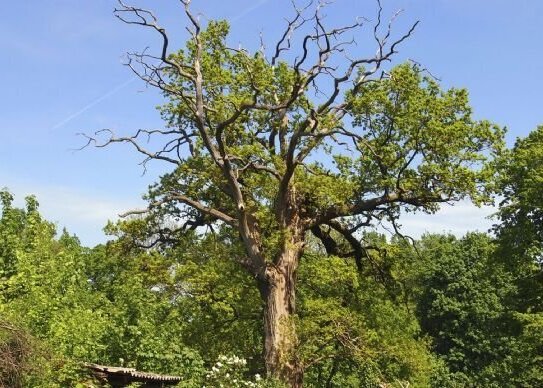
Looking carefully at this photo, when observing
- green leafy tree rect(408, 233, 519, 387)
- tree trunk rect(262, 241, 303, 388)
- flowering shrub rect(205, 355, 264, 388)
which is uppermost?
green leafy tree rect(408, 233, 519, 387)

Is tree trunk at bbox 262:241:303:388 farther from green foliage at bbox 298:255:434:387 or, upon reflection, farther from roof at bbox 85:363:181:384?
roof at bbox 85:363:181:384

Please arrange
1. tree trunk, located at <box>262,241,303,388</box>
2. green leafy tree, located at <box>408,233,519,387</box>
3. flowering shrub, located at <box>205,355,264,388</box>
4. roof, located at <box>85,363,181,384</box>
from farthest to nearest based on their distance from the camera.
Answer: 1. green leafy tree, located at <box>408,233,519,387</box>
2. tree trunk, located at <box>262,241,303,388</box>
3. roof, located at <box>85,363,181,384</box>
4. flowering shrub, located at <box>205,355,264,388</box>

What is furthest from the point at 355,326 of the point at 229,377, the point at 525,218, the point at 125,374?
the point at 525,218

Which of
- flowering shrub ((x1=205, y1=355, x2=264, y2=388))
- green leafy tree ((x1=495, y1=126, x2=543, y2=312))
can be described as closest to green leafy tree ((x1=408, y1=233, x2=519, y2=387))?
green leafy tree ((x1=495, y1=126, x2=543, y2=312))

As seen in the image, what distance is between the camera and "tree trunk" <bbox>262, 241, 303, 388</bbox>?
19.0m

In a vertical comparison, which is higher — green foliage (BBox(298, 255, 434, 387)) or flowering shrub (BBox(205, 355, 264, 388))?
green foliage (BBox(298, 255, 434, 387))

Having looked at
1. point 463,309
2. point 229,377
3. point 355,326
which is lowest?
point 229,377

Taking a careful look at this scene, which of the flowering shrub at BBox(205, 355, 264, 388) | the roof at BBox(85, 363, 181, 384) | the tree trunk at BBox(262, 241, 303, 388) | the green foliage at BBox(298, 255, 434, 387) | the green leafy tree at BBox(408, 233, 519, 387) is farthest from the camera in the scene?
the green leafy tree at BBox(408, 233, 519, 387)

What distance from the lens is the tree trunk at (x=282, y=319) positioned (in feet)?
62.3

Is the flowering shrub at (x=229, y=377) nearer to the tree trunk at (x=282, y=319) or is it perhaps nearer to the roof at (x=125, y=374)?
the tree trunk at (x=282, y=319)

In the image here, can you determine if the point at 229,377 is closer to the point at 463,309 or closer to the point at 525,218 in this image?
the point at 525,218

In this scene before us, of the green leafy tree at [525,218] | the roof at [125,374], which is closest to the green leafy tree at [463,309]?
the green leafy tree at [525,218]

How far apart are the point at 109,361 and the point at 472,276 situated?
32128 millimetres

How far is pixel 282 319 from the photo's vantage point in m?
19.3
